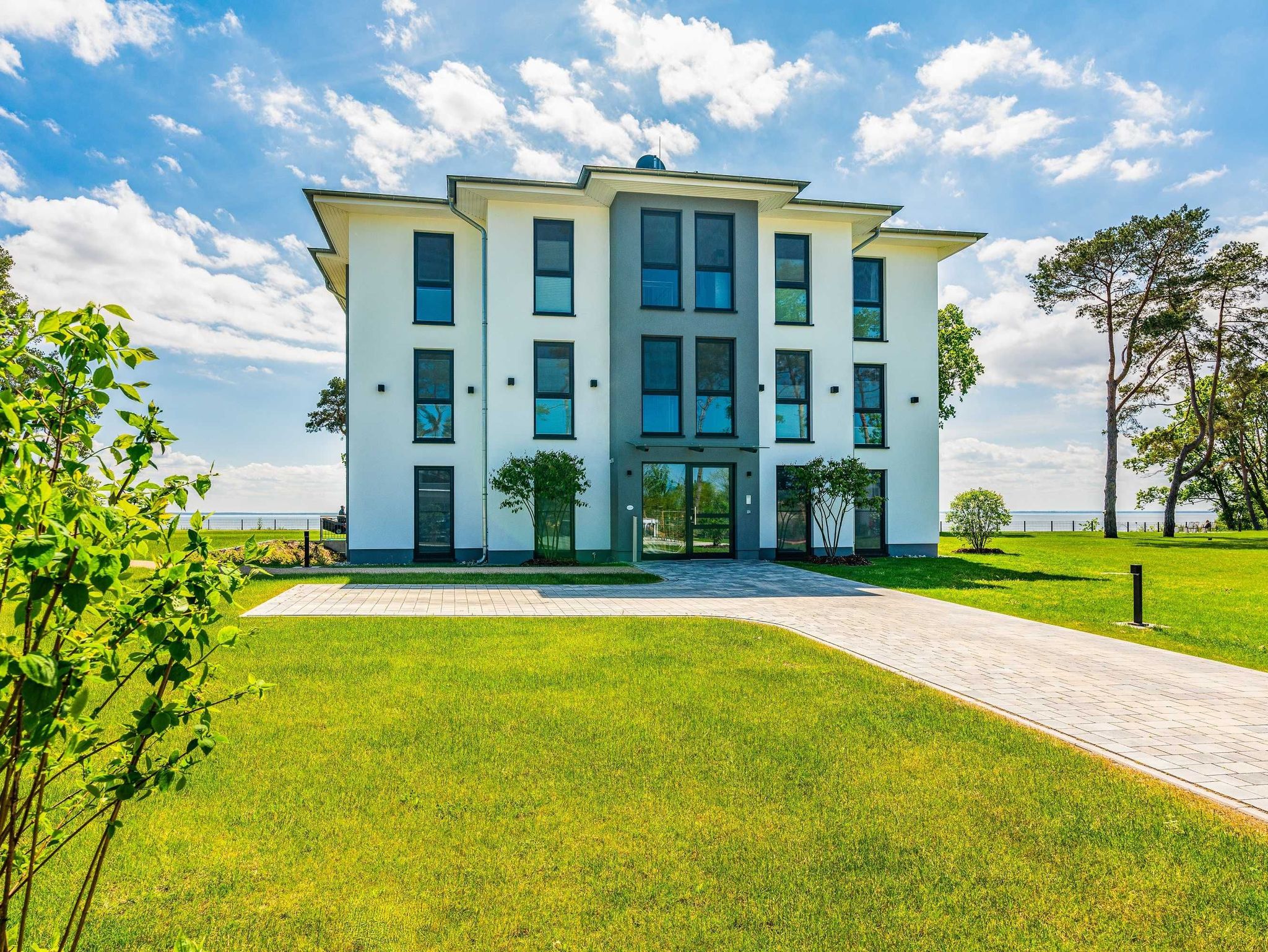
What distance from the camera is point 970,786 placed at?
4031 millimetres

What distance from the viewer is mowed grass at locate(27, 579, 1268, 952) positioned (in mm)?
2744

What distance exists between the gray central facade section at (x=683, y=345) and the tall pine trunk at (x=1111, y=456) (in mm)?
20612

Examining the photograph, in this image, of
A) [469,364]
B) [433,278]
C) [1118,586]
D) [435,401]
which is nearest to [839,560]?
[1118,586]

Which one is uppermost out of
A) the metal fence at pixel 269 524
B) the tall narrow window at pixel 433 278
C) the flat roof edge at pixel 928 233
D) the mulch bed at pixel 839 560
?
the flat roof edge at pixel 928 233

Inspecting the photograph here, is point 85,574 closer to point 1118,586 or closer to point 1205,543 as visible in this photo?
point 1118,586

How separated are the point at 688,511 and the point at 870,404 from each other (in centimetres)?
643

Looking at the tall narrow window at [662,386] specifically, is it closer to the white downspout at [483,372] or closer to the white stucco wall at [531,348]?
the white stucco wall at [531,348]

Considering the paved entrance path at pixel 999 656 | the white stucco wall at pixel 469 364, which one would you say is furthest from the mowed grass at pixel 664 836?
the white stucco wall at pixel 469 364

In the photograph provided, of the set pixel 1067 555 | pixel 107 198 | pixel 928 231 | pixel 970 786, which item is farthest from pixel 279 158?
pixel 1067 555

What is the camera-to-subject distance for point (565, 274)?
17172 millimetres

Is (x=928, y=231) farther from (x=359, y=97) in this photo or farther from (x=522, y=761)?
(x=522, y=761)

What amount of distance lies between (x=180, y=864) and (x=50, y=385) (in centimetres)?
248

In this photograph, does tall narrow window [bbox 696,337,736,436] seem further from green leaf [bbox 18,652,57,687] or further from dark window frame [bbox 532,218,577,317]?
green leaf [bbox 18,652,57,687]

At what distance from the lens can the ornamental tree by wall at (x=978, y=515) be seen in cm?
2170
